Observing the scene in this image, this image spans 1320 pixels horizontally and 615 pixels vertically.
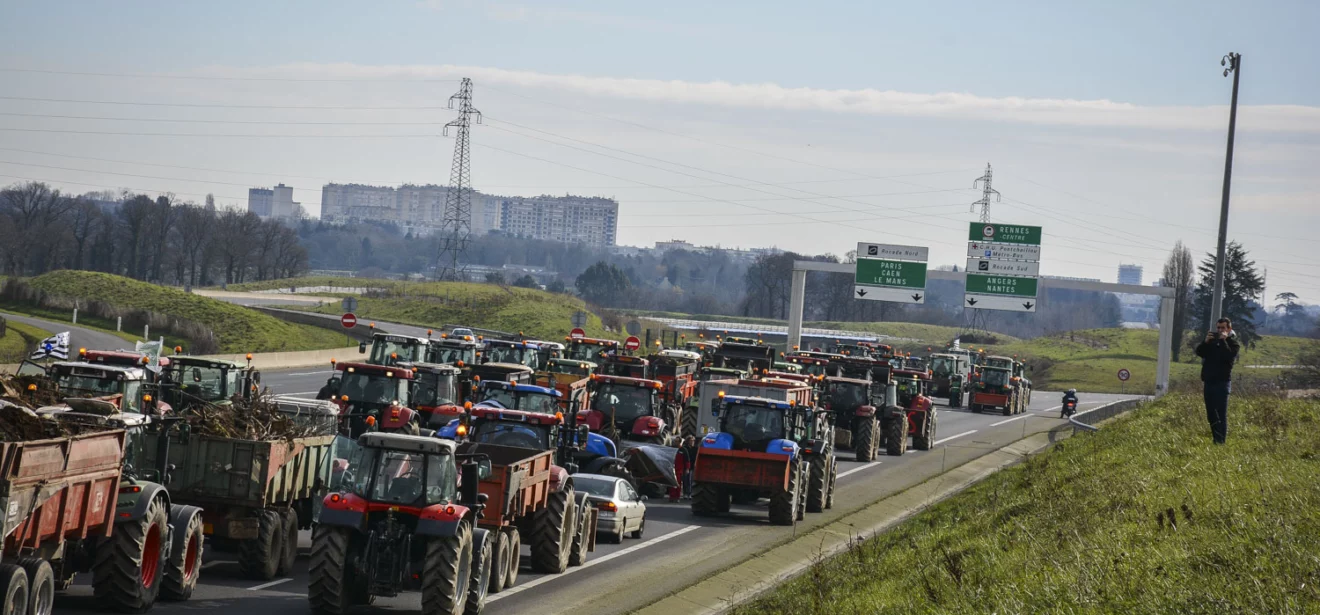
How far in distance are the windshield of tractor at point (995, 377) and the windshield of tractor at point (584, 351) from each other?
77.4 feet

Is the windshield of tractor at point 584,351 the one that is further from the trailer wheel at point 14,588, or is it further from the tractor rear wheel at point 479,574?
the trailer wheel at point 14,588

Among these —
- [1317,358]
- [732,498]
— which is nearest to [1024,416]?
[1317,358]

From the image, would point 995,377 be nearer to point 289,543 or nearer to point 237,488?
point 289,543

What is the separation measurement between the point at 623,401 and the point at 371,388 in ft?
20.1

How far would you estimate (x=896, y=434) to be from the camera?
4153cm

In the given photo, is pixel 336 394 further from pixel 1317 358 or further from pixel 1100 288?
pixel 1317 358

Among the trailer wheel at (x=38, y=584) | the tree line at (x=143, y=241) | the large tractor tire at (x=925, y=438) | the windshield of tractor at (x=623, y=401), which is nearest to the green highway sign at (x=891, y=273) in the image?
the large tractor tire at (x=925, y=438)

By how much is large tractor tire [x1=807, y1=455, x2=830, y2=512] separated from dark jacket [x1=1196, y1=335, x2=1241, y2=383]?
356 inches

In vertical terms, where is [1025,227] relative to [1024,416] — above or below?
above

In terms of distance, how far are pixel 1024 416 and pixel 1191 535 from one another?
50.4 meters

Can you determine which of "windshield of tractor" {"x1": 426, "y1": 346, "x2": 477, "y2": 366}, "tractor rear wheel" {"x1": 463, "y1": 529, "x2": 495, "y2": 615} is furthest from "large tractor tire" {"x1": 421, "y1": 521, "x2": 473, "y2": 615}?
"windshield of tractor" {"x1": 426, "y1": 346, "x2": 477, "y2": 366}

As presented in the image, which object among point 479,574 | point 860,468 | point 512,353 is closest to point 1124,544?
point 479,574

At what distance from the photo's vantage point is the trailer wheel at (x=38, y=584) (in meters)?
12.5

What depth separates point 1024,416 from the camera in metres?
63.2
